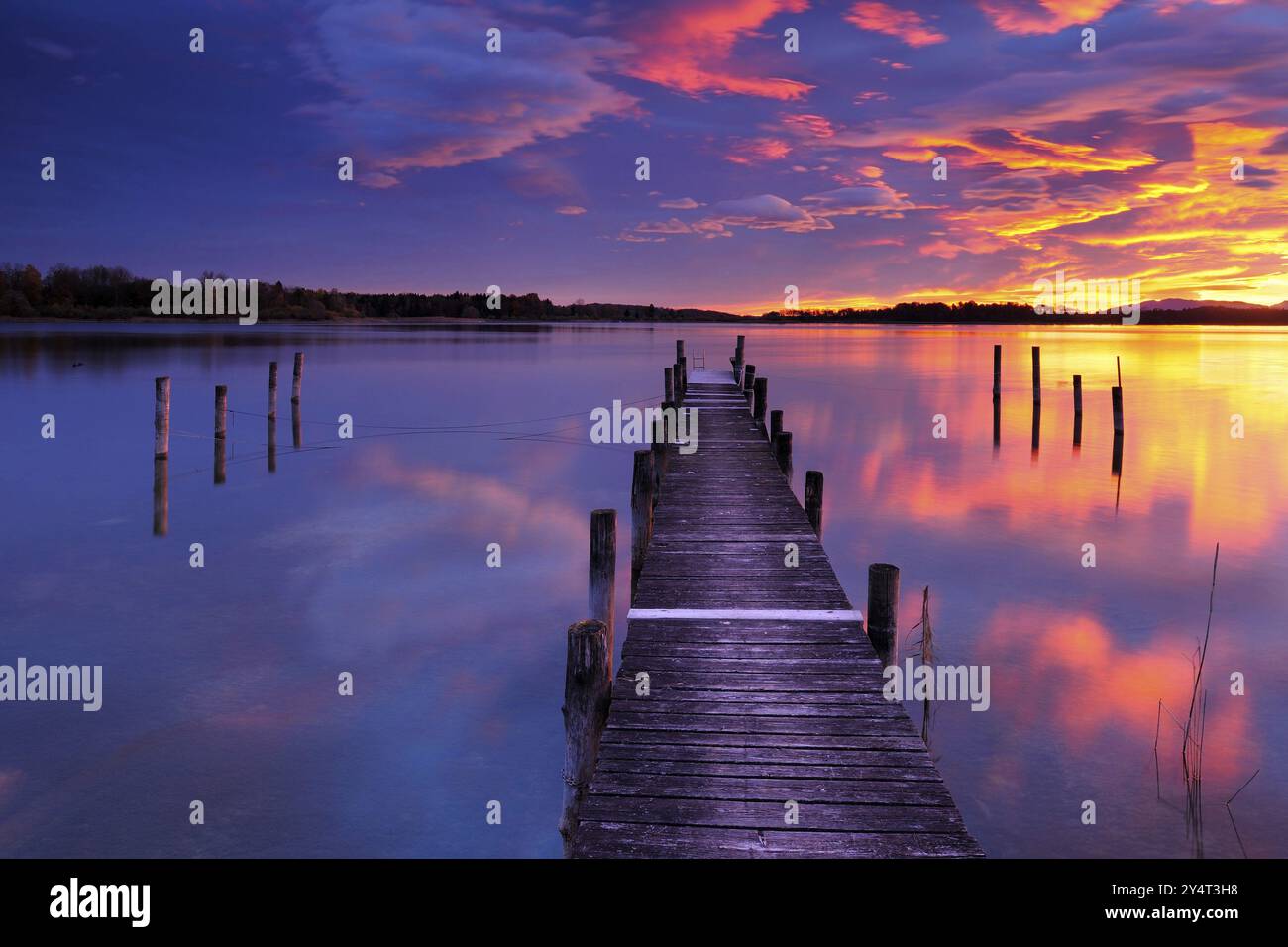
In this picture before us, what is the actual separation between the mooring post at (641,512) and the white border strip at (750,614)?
3427 mm

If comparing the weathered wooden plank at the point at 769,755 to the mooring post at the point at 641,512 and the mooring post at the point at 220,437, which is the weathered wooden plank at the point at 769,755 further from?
the mooring post at the point at 220,437

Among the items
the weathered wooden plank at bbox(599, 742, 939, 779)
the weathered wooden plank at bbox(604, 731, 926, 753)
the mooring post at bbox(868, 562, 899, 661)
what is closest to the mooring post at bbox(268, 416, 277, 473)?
the mooring post at bbox(868, 562, 899, 661)

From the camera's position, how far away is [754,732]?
6.15m

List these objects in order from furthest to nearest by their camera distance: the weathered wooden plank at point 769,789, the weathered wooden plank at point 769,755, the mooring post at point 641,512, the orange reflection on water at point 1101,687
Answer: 1. the mooring post at point 641,512
2. the orange reflection on water at point 1101,687
3. the weathered wooden plank at point 769,755
4. the weathered wooden plank at point 769,789

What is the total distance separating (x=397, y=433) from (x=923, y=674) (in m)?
26.6

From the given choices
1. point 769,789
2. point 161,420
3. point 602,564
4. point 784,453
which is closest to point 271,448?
point 161,420

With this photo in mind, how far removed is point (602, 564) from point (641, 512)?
2.99 meters

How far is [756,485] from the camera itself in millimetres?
14492

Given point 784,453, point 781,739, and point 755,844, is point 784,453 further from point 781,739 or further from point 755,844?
point 755,844

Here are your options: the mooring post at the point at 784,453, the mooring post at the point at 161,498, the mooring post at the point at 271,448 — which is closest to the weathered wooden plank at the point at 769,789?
the mooring post at the point at 784,453

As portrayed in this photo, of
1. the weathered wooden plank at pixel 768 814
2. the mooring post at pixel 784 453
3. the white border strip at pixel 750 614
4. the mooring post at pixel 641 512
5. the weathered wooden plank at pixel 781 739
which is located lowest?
the weathered wooden plank at pixel 768 814

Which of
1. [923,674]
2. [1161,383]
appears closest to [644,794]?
[923,674]

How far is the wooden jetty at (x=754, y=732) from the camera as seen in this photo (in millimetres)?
4898
